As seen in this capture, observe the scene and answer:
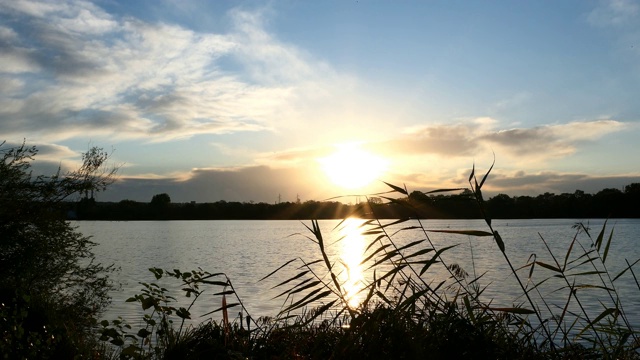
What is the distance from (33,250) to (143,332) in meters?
12.2

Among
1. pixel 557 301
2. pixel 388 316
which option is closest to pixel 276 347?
pixel 388 316

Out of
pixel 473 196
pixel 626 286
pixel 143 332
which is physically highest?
pixel 473 196

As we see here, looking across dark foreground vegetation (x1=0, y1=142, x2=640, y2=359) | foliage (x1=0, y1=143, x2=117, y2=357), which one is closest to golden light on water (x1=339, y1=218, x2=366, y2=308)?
dark foreground vegetation (x1=0, y1=142, x2=640, y2=359)

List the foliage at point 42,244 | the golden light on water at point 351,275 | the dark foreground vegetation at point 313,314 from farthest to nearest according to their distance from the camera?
the foliage at point 42,244 < the golden light on water at point 351,275 < the dark foreground vegetation at point 313,314

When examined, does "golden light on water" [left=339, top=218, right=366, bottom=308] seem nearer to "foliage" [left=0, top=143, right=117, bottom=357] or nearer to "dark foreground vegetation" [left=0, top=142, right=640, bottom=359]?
"dark foreground vegetation" [left=0, top=142, right=640, bottom=359]

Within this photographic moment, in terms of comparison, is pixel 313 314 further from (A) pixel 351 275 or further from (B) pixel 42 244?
(B) pixel 42 244

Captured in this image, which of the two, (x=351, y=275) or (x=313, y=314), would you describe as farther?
(x=351, y=275)

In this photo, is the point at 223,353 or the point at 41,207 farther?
the point at 41,207

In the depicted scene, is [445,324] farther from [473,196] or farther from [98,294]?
[98,294]

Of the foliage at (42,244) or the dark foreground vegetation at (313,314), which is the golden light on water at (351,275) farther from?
the foliage at (42,244)

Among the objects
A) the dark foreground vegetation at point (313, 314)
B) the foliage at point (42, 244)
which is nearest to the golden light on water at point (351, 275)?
the dark foreground vegetation at point (313, 314)

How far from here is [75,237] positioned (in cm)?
1877

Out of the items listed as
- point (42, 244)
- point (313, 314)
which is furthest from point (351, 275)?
point (42, 244)

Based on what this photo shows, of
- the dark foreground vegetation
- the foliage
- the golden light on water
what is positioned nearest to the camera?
the dark foreground vegetation
